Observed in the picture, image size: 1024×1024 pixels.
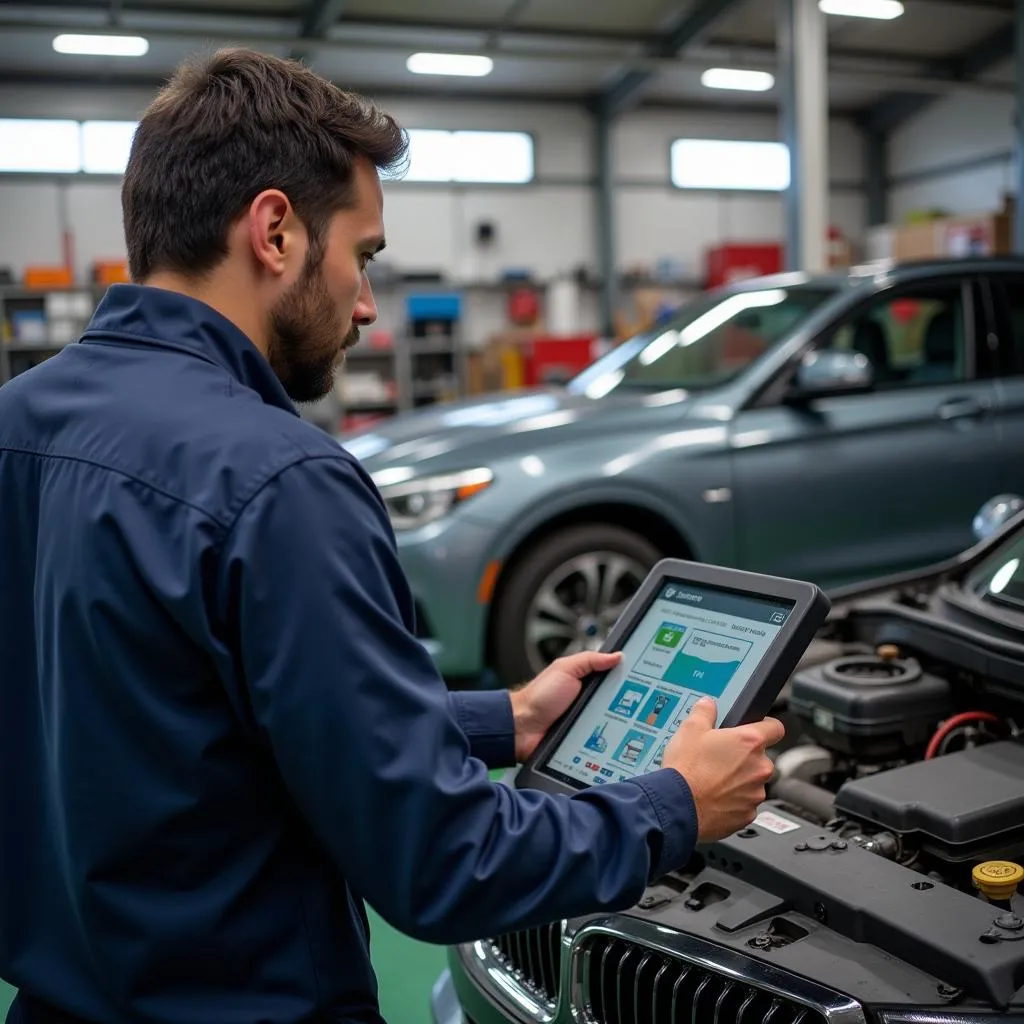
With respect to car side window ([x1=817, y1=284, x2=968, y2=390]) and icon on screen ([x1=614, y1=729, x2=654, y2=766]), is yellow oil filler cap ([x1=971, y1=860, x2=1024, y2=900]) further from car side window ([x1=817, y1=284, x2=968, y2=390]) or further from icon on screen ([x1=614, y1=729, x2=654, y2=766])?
car side window ([x1=817, y1=284, x2=968, y2=390])

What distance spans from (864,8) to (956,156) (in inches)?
173

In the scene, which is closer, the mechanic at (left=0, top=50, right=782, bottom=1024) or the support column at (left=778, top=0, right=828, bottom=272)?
the mechanic at (left=0, top=50, right=782, bottom=1024)

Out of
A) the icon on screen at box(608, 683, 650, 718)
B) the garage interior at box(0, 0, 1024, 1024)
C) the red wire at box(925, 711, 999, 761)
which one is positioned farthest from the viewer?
the garage interior at box(0, 0, 1024, 1024)

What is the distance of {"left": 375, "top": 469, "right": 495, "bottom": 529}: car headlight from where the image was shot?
355 cm

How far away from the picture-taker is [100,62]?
11.2 metres

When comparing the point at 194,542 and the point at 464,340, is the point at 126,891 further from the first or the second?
the point at 464,340

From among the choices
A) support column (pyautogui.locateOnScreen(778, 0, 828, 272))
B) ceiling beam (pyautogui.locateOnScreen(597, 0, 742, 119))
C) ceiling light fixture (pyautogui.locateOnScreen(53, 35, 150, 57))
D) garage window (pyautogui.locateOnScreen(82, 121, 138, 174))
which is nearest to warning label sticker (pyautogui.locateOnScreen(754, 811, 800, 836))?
support column (pyautogui.locateOnScreen(778, 0, 828, 272))

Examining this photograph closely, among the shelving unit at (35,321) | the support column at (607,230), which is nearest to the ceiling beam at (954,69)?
the support column at (607,230)

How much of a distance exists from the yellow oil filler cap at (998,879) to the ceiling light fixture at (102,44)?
9855mm

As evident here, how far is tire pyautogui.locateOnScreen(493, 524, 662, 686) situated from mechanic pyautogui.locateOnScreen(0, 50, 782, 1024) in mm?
2432

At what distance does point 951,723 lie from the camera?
1762 millimetres

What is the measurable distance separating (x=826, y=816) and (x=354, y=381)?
1070 cm

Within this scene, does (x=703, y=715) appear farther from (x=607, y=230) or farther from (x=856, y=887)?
(x=607, y=230)

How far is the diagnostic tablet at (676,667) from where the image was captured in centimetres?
123
